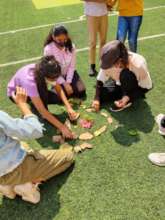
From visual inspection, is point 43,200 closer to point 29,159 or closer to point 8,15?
point 29,159

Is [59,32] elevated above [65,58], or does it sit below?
above

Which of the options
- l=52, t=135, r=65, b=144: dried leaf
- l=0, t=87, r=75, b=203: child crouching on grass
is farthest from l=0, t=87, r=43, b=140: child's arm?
l=52, t=135, r=65, b=144: dried leaf

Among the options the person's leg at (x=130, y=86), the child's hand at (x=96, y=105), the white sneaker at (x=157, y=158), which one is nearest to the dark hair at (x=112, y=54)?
the person's leg at (x=130, y=86)

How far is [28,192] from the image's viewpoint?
3113 millimetres

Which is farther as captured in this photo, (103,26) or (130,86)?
(103,26)

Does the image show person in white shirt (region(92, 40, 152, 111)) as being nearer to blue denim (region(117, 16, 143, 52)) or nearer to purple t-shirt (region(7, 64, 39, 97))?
purple t-shirt (region(7, 64, 39, 97))

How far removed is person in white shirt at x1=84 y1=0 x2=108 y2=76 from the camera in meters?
4.78

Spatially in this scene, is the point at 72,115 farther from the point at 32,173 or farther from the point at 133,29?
the point at 133,29

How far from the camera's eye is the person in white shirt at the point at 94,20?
478 cm

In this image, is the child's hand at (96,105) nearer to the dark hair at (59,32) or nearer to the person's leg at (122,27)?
the dark hair at (59,32)

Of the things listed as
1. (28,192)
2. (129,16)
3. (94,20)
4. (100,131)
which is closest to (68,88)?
(100,131)

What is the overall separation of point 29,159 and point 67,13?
5.69 metres

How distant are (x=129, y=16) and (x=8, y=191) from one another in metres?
2.91

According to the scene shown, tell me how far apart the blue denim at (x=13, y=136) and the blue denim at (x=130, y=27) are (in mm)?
2476
